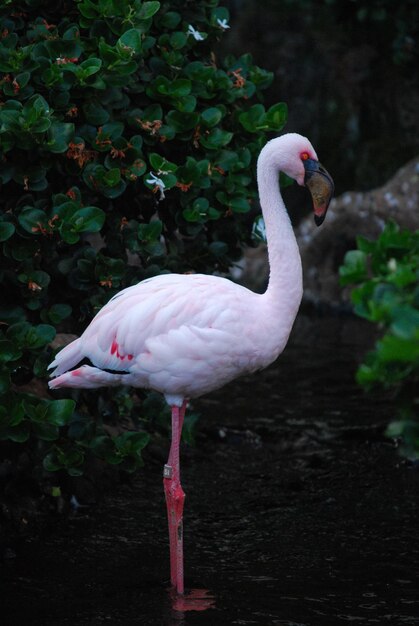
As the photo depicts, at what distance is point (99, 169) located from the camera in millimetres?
5371

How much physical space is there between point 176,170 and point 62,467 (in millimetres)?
1580

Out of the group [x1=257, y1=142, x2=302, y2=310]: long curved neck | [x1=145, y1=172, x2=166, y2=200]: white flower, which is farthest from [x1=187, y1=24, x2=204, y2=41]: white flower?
[x1=257, y1=142, x2=302, y2=310]: long curved neck

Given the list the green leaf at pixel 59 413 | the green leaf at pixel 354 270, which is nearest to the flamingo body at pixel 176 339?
the green leaf at pixel 59 413

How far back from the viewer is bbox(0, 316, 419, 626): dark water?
16.0 feet

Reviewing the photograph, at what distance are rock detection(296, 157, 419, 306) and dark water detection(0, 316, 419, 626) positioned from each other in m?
3.44

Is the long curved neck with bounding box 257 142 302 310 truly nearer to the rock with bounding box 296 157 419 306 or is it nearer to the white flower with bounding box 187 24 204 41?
the white flower with bounding box 187 24 204 41

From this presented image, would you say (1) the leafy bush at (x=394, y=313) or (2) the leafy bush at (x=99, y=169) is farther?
(2) the leafy bush at (x=99, y=169)

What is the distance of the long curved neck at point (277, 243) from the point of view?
5.09 m

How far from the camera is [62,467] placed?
5535 mm

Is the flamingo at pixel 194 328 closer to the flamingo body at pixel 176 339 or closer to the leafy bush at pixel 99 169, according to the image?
the flamingo body at pixel 176 339

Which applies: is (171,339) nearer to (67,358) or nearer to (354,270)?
(67,358)

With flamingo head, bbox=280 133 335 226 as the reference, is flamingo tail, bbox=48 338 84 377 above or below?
below

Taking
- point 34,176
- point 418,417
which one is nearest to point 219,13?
point 34,176

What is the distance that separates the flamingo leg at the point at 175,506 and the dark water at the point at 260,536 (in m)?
0.11
